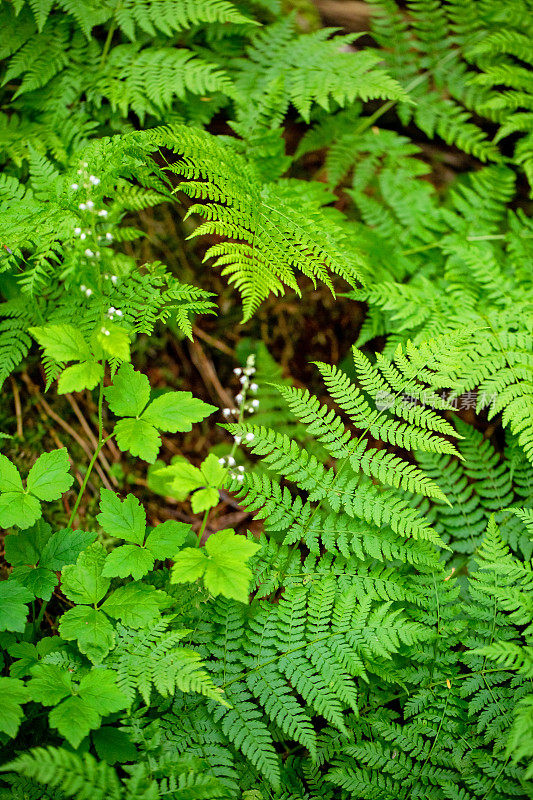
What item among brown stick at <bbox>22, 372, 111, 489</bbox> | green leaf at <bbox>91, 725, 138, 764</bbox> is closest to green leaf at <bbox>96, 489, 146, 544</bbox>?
green leaf at <bbox>91, 725, 138, 764</bbox>

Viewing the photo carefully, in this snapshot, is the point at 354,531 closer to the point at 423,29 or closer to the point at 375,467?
the point at 375,467

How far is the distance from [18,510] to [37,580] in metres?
0.33

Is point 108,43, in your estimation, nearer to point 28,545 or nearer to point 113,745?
point 28,545

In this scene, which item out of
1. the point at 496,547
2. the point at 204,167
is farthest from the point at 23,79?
the point at 496,547

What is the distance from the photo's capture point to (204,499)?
215 centimetres

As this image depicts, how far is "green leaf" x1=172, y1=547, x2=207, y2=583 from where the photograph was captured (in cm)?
214

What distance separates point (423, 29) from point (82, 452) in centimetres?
418

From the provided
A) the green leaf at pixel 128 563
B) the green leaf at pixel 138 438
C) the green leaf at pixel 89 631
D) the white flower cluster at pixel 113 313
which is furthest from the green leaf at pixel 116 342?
the green leaf at pixel 89 631

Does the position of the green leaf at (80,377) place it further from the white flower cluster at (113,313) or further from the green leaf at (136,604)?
the green leaf at (136,604)

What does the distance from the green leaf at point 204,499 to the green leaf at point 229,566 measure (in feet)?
0.54

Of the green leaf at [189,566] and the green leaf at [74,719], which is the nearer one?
the green leaf at [74,719]

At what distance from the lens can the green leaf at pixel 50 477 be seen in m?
2.42

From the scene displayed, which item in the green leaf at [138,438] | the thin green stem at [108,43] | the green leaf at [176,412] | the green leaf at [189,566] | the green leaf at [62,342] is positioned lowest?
the green leaf at [189,566]

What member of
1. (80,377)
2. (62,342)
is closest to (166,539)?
(80,377)
